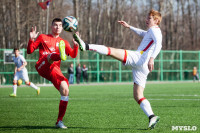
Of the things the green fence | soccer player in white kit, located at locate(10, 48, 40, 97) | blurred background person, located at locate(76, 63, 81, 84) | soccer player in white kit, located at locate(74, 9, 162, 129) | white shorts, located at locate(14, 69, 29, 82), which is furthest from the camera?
blurred background person, located at locate(76, 63, 81, 84)

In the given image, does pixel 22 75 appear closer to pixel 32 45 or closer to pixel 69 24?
pixel 32 45

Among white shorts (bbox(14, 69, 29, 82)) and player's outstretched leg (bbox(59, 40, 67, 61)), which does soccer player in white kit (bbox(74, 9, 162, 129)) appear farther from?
white shorts (bbox(14, 69, 29, 82))

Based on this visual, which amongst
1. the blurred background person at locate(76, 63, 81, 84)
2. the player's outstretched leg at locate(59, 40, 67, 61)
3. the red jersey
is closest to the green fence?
the blurred background person at locate(76, 63, 81, 84)

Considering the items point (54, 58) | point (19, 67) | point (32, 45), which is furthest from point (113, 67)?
point (54, 58)

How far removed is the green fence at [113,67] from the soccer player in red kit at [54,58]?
25.4 m

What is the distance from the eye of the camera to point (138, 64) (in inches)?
307

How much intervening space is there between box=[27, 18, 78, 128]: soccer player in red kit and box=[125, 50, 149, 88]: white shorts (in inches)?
47.8

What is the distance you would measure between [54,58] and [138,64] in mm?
1775

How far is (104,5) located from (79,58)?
19.9 m

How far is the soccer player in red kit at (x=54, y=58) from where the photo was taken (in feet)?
27.3

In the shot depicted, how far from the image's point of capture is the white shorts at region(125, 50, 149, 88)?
302 inches

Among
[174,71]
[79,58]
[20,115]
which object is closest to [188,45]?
[174,71]

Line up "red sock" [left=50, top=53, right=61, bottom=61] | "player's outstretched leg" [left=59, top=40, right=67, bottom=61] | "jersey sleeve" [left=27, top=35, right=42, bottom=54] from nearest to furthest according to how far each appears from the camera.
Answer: "player's outstretched leg" [left=59, top=40, right=67, bottom=61]
"red sock" [left=50, top=53, right=61, bottom=61]
"jersey sleeve" [left=27, top=35, right=42, bottom=54]

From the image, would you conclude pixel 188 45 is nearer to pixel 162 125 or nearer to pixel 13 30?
pixel 13 30
